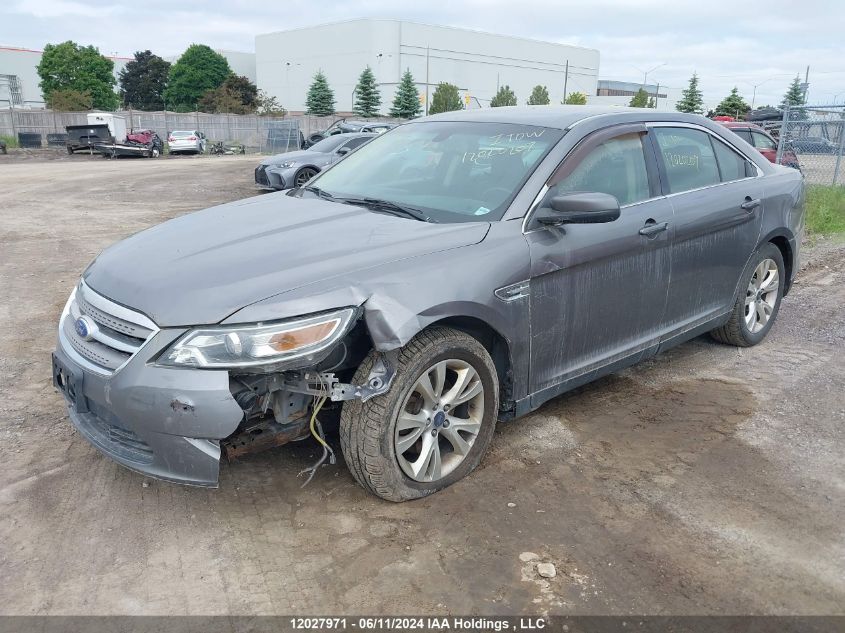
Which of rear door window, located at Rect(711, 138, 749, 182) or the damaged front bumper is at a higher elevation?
rear door window, located at Rect(711, 138, 749, 182)

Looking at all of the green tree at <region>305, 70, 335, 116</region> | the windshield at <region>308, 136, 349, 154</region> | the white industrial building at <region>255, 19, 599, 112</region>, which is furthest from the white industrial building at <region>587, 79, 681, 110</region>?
the windshield at <region>308, 136, 349, 154</region>

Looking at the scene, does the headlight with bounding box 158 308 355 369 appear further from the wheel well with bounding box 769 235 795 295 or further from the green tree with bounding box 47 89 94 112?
the green tree with bounding box 47 89 94 112

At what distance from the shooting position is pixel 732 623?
2.59 metres

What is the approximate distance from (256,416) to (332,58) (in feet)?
316

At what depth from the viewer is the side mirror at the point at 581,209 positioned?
3.46 meters

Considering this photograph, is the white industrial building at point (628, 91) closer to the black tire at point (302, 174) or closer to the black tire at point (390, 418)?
the black tire at point (302, 174)

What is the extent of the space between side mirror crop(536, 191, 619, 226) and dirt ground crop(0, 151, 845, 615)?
1.26 meters

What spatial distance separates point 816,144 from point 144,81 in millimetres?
100379

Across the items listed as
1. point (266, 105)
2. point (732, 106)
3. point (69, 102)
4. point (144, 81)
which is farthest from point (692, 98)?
point (144, 81)

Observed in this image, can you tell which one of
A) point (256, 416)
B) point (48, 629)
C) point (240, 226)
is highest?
point (240, 226)

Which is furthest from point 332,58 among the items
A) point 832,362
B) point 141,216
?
point 832,362

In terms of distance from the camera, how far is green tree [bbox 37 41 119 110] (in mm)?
80438

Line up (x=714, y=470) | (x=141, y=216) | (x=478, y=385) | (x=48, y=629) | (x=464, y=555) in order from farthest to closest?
(x=141, y=216) < (x=714, y=470) < (x=478, y=385) < (x=464, y=555) < (x=48, y=629)

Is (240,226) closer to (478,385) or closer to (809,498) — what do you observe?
(478,385)
